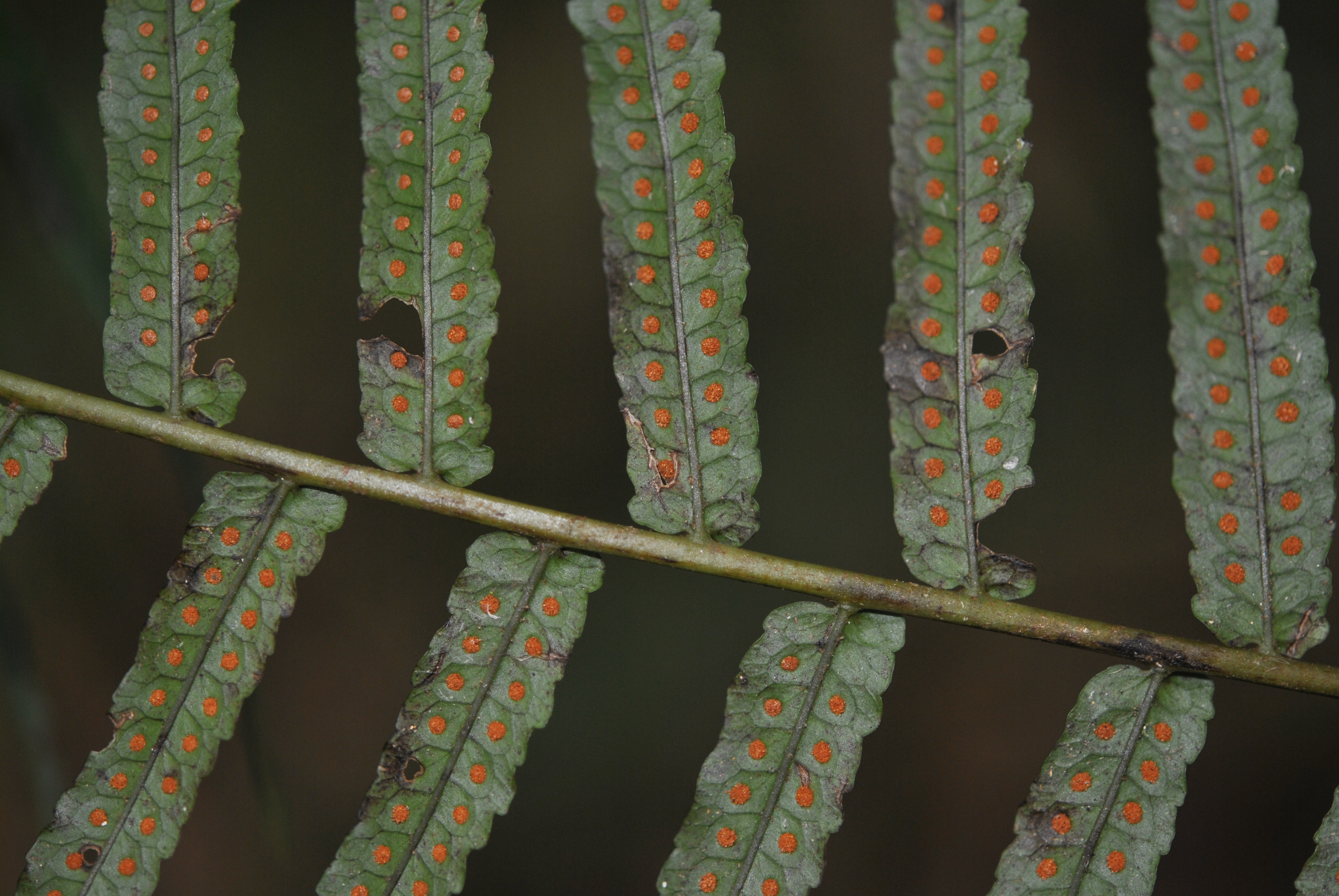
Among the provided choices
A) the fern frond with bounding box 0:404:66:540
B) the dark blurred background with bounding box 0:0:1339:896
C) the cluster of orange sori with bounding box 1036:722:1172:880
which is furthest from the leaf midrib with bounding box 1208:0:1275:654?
the fern frond with bounding box 0:404:66:540

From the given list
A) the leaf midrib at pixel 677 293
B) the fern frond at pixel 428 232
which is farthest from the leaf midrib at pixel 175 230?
the leaf midrib at pixel 677 293

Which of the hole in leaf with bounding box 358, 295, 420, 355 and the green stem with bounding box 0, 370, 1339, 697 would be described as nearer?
the green stem with bounding box 0, 370, 1339, 697

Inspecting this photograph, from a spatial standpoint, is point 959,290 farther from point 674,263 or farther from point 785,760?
point 785,760

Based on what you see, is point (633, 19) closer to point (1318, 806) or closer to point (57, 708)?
point (57, 708)

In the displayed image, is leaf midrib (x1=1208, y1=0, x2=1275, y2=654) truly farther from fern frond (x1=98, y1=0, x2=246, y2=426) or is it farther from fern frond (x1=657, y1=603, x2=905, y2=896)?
fern frond (x1=98, y1=0, x2=246, y2=426)

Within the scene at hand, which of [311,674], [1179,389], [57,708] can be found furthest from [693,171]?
[57,708]

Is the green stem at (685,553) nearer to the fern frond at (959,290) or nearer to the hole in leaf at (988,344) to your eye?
the fern frond at (959,290)
